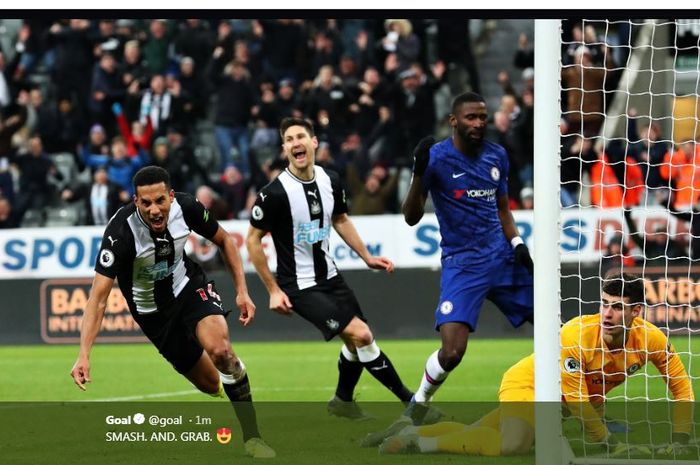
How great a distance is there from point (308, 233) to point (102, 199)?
7.98m

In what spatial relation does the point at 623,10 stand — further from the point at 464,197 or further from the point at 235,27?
the point at 235,27

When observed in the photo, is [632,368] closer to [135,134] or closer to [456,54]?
[135,134]

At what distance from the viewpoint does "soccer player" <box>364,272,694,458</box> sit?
21.0 feet

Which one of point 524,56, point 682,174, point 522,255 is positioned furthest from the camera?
point 524,56

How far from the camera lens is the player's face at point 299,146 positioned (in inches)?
Answer: 314

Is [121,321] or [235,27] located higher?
[235,27]

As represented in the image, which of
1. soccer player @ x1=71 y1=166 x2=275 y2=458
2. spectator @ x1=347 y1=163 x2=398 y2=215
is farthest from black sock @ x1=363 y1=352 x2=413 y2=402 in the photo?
spectator @ x1=347 y1=163 x2=398 y2=215

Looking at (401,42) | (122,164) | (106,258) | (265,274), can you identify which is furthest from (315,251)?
(401,42)

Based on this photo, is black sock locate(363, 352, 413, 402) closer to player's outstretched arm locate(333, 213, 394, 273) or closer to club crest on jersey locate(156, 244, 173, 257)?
player's outstretched arm locate(333, 213, 394, 273)

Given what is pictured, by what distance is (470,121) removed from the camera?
24.5 ft

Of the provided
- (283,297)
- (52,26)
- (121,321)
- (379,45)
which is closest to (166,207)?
(283,297)

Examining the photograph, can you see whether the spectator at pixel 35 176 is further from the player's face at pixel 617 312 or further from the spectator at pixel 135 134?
the player's face at pixel 617 312
